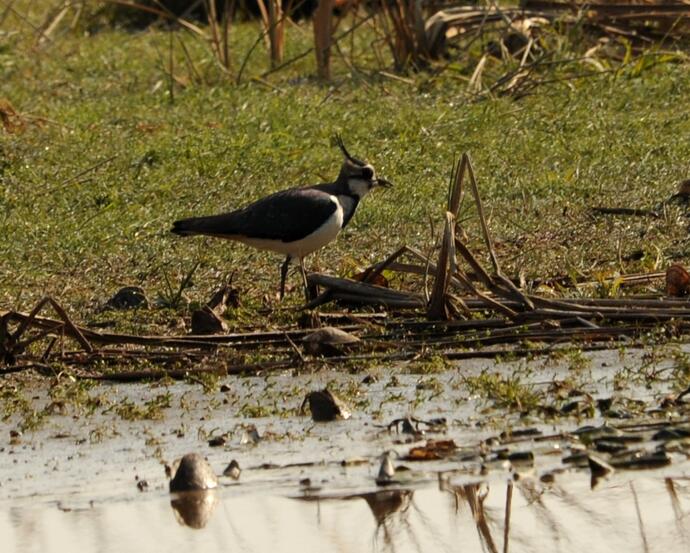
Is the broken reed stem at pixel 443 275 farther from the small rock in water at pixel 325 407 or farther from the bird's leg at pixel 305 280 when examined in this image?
the small rock in water at pixel 325 407

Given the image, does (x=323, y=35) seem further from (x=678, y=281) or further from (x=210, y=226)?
(x=678, y=281)

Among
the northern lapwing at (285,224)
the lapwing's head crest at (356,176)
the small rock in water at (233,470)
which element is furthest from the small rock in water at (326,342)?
the lapwing's head crest at (356,176)

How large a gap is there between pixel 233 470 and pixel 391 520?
530mm

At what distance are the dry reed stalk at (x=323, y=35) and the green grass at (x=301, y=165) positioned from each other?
0.50 feet

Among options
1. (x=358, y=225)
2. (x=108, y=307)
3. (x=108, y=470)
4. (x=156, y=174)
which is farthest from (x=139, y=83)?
(x=108, y=470)

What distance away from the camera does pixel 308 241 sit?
693 cm

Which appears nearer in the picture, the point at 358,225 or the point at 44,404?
the point at 44,404

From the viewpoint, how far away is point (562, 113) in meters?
9.71

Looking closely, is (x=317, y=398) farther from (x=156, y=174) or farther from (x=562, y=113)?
(x=562, y=113)

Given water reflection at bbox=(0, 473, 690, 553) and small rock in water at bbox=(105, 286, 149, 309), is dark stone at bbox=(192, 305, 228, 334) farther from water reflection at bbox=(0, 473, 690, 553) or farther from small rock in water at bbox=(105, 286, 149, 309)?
water reflection at bbox=(0, 473, 690, 553)

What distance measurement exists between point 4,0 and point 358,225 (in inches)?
336

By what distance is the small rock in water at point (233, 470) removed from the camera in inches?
178

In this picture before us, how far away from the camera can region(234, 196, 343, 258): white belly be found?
6.93m

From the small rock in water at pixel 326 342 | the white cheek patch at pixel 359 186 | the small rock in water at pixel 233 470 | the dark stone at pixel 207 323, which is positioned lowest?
the small rock in water at pixel 233 470
